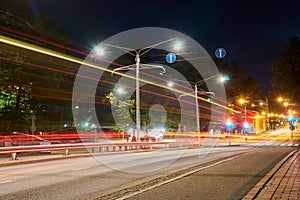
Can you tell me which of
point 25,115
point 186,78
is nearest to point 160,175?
point 25,115

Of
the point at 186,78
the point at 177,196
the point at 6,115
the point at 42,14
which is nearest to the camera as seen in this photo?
the point at 177,196

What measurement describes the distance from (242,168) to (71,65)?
22.7m

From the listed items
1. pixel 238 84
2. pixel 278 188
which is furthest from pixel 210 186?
pixel 238 84

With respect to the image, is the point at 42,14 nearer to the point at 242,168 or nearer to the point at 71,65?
the point at 71,65

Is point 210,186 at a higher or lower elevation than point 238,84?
lower

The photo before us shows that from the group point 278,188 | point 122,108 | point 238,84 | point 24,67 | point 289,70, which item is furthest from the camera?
point 238,84


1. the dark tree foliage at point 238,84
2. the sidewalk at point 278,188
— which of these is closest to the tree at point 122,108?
the sidewalk at point 278,188

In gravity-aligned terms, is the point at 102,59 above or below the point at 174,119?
above

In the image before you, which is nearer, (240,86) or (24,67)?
(24,67)

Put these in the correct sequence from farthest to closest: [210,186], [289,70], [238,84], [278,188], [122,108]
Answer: [238,84]
[122,108]
[289,70]
[210,186]
[278,188]

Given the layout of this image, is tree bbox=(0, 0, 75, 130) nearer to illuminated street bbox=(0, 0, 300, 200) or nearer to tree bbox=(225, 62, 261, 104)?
illuminated street bbox=(0, 0, 300, 200)

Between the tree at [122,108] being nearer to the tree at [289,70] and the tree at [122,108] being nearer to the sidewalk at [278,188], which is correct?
the tree at [289,70]

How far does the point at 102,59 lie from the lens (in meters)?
37.9

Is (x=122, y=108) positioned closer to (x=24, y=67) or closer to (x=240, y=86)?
(x=24, y=67)
